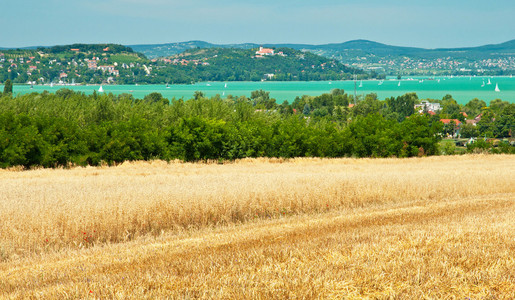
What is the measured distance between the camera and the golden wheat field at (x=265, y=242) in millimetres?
6152

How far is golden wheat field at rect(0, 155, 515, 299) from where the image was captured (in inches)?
242

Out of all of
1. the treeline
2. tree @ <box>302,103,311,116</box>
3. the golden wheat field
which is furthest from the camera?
tree @ <box>302,103,311,116</box>

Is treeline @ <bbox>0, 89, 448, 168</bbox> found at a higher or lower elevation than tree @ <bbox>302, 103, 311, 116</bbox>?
higher

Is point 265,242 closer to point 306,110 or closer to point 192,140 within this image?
point 192,140

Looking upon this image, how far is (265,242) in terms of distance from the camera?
30.0 feet

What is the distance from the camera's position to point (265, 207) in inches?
562

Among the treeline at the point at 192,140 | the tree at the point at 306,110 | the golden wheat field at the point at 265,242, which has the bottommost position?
the tree at the point at 306,110

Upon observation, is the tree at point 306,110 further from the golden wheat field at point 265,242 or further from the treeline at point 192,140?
the golden wheat field at point 265,242

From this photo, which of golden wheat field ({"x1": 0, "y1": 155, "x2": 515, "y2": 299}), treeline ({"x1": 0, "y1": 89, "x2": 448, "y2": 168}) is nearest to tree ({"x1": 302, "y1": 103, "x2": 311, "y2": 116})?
treeline ({"x1": 0, "y1": 89, "x2": 448, "y2": 168})

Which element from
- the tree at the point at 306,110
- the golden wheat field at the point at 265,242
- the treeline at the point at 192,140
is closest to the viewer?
the golden wheat field at the point at 265,242

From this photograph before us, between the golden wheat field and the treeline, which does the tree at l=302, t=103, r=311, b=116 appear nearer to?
the treeline

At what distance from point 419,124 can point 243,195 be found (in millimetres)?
37006

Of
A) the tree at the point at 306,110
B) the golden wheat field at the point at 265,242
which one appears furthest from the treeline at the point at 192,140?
the tree at the point at 306,110

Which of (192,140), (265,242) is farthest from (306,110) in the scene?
A: (265,242)
